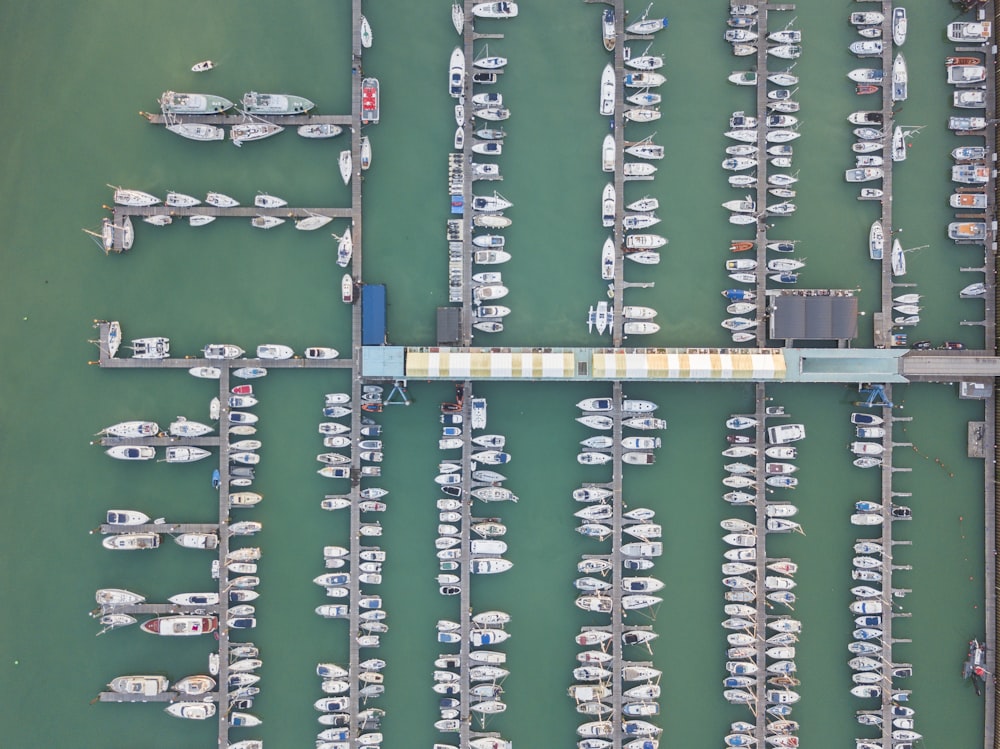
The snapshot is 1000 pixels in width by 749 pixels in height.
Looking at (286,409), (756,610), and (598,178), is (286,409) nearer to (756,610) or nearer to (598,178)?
(598,178)

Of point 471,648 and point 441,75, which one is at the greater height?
point 441,75

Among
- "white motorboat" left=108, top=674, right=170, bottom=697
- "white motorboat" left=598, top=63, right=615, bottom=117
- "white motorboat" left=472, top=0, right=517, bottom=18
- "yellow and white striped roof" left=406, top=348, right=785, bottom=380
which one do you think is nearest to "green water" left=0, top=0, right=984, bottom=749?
"white motorboat" left=598, top=63, right=615, bottom=117

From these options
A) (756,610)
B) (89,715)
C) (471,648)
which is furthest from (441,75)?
(89,715)

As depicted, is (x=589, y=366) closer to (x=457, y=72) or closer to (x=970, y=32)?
(x=457, y=72)

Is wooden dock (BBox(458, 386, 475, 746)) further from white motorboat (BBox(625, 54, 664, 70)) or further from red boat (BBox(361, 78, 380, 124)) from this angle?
white motorboat (BBox(625, 54, 664, 70))

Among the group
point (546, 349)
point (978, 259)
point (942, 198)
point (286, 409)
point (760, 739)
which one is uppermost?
point (942, 198)
